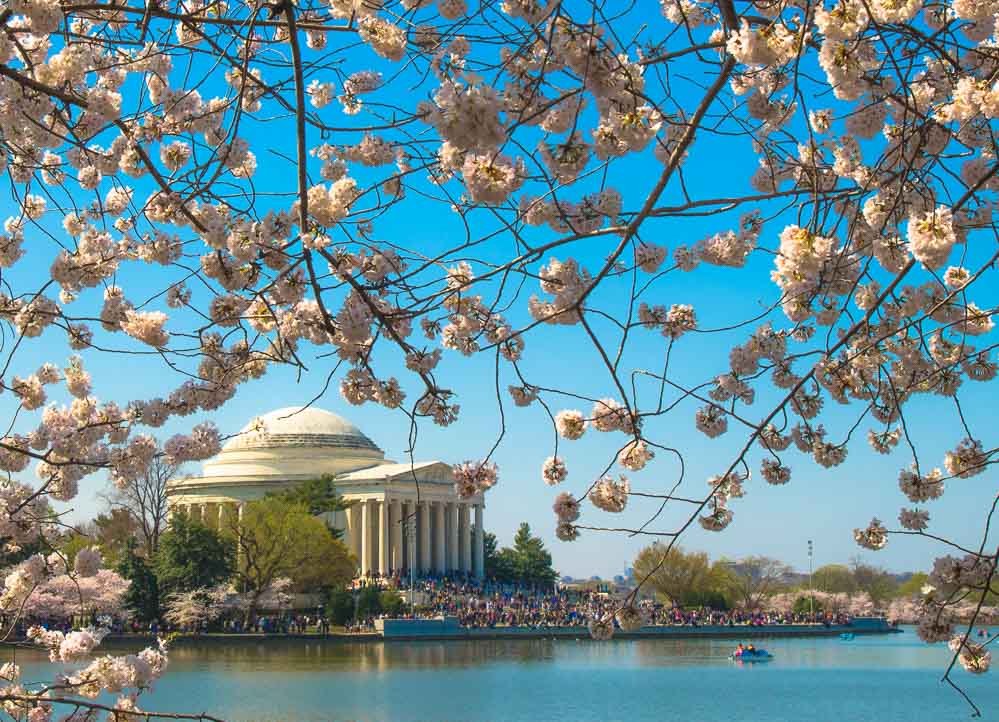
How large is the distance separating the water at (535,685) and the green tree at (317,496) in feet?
69.5

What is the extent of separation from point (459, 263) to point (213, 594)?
41.8 meters

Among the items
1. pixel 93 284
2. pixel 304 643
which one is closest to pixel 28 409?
pixel 93 284

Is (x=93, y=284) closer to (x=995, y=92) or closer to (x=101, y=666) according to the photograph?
(x=101, y=666)

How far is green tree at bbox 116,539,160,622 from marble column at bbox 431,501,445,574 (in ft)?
100

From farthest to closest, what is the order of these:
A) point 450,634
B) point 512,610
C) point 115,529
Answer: point 115,529 → point 512,610 → point 450,634

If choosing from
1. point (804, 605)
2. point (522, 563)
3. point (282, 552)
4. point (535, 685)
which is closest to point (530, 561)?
point (522, 563)

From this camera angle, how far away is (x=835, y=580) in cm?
9156

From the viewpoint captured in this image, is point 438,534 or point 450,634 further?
point 438,534

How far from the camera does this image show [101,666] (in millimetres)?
5492

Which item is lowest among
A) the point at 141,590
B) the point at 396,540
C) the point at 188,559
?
the point at 141,590

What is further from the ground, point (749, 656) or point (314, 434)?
point (314, 434)

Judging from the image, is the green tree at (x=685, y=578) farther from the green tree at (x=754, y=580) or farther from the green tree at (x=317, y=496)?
the green tree at (x=317, y=496)

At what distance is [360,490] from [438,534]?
5.87 metres

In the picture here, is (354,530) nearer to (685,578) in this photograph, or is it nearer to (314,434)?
(314,434)
